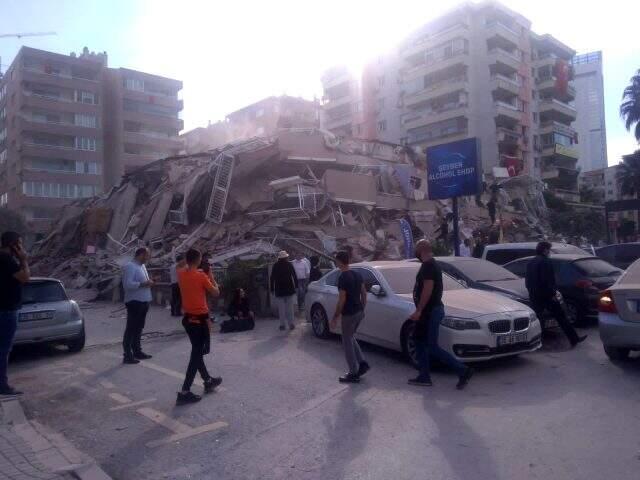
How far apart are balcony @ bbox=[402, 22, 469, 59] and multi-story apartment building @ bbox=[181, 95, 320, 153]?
51.2 ft

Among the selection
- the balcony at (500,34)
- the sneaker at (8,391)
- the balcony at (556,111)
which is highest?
the balcony at (500,34)

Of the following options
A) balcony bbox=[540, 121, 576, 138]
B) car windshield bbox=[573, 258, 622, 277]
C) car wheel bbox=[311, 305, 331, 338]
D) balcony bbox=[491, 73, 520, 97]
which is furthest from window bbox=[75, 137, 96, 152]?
car windshield bbox=[573, 258, 622, 277]

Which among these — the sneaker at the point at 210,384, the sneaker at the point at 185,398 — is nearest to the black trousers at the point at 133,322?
the sneaker at the point at 210,384

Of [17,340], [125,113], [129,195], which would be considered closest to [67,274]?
[129,195]

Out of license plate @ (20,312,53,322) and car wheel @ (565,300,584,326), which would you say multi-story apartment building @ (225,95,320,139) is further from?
license plate @ (20,312,53,322)

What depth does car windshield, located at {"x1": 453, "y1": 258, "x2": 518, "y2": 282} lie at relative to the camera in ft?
33.7

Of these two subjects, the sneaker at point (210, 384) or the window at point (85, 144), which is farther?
the window at point (85, 144)

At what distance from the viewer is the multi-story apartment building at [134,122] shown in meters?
62.2

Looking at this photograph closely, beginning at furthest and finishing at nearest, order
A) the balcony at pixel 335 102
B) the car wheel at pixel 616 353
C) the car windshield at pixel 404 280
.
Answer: the balcony at pixel 335 102, the car windshield at pixel 404 280, the car wheel at pixel 616 353

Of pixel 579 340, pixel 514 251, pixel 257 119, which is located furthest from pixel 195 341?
pixel 257 119

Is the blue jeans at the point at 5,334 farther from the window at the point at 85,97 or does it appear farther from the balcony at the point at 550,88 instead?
the balcony at the point at 550,88

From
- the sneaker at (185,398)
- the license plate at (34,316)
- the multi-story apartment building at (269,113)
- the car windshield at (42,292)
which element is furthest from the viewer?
the multi-story apartment building at (269,113)

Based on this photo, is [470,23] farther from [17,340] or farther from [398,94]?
[17,340]

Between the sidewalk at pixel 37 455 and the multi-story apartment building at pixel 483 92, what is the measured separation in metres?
49.0
